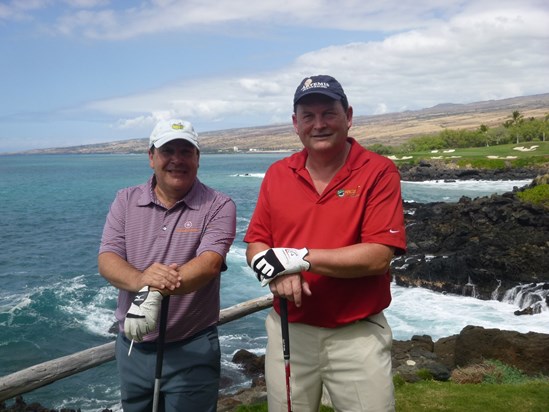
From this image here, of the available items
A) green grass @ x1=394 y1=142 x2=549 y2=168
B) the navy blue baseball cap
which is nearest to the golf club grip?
the navy blue baseball cap

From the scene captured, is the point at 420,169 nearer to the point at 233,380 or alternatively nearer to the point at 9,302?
the point at 9,302

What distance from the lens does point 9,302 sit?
18625 mm

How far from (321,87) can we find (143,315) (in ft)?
5.23

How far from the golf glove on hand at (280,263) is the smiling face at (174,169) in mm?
824

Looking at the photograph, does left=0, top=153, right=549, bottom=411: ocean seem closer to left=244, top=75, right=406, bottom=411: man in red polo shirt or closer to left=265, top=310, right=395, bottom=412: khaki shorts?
left=265, top=310, right=395, bottom=412: khaki shorts

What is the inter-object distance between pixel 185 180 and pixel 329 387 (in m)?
1.51

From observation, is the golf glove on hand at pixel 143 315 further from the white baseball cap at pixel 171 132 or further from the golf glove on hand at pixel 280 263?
the white baseball cap at pixel 171 132

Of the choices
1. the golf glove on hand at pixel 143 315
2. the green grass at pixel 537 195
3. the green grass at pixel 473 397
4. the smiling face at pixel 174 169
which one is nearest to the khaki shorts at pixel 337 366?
the golf glove on hand at pixel 143 315

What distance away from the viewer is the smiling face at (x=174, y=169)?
141 inches

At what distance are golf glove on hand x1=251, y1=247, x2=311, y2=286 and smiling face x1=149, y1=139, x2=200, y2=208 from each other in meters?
0.82

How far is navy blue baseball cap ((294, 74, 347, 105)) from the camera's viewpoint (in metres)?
3.27

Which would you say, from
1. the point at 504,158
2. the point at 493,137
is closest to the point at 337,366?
the point at 504,158

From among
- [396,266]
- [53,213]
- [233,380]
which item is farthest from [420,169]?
[233,380]

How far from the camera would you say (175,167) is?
3.62m
